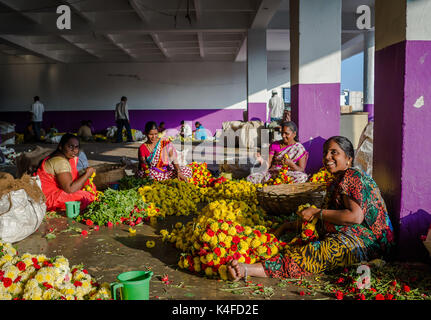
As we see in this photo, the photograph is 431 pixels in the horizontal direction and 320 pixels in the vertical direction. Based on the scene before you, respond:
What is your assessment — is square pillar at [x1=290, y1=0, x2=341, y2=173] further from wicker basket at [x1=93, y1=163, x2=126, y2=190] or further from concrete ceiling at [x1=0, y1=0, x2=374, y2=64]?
concrete ceiling at [x1=0, y1=0, x2=374, y2=64]

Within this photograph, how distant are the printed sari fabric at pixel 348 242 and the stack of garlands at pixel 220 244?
6.1 inches

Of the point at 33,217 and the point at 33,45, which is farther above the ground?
the point at 33,45

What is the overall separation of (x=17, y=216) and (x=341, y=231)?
305 cm

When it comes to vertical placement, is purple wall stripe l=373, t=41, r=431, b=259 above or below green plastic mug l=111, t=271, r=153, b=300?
above

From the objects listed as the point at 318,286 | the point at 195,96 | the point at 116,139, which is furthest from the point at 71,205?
the point at 195,96

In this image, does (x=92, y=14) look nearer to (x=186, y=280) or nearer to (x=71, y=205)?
(x=71, y=205)

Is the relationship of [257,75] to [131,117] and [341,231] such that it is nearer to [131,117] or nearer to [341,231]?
[131,117]

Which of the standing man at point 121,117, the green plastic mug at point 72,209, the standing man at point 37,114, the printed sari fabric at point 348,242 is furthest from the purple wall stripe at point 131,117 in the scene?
the printed sari fabric at point 348,242

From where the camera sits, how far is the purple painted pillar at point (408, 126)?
3.01 meters

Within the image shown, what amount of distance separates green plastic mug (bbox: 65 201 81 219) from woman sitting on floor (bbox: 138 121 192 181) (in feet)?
5.04

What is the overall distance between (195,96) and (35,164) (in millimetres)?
16310

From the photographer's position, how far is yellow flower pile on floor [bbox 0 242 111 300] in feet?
6.80

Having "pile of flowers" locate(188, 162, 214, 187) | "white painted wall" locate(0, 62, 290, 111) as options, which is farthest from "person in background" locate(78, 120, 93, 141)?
"pile of flowers" locate(188, 162, 214, 187)
